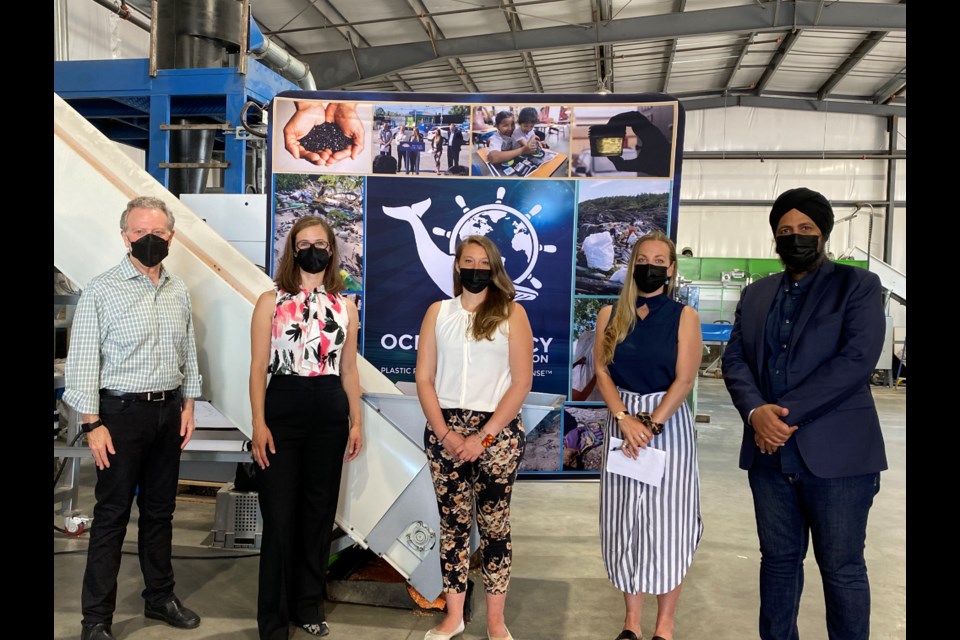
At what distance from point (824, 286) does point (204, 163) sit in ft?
14.4

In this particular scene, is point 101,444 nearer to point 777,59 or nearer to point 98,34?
Result: point 98,34

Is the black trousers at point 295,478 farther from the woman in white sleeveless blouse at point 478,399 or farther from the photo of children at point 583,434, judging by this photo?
the photo of children at point 583,434

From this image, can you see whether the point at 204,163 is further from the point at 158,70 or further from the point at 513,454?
the point at 513,454

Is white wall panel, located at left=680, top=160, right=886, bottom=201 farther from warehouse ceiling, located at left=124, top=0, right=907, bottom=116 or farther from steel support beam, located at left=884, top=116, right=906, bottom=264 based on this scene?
warehouse ceiling, located at left=124, top=0, right=907, bottom=116

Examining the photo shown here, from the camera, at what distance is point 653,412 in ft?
8.39

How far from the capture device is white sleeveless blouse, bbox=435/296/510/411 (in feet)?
8.35

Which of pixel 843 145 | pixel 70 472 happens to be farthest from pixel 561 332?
pixel 843 145

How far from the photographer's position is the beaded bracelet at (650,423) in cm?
254

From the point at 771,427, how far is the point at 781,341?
11.2 inches

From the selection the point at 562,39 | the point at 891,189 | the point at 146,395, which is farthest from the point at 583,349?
the point at 891,189

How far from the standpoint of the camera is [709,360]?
14.2 meters

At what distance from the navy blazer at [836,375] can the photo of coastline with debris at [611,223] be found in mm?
1793

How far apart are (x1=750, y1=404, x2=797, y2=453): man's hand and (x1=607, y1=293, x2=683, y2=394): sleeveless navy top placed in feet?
1.31

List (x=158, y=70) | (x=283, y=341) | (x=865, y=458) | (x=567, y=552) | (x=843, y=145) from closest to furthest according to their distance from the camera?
(x=865, y=458) → (x=283, y=341) → (x=567, y=552) → (x=158, y=70) → (x=843, y=145)
